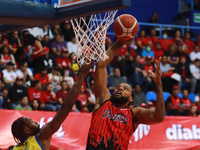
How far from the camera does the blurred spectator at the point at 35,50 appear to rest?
10.6m

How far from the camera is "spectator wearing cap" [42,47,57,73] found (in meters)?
10.7

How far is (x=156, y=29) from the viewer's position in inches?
611

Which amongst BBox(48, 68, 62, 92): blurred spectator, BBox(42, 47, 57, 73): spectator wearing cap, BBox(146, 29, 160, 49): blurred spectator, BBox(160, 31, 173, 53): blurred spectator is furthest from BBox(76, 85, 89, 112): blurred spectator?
BBox(160, 31, 173, 53): blurred spectator

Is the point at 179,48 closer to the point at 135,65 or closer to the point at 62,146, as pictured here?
the point at 135,65

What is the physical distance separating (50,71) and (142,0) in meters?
8.07

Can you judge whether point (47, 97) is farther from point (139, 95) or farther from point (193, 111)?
point (193, 111)

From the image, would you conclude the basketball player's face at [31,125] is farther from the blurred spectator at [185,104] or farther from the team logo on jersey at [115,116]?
the blurred spectator at [185,104]

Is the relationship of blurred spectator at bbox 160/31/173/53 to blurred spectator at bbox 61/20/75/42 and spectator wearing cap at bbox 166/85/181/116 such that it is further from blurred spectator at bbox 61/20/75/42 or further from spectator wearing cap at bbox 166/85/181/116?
blurred spectator at bbox 61/20/75/42

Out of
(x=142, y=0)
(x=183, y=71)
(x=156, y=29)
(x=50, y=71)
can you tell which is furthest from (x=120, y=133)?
(x=142, y=0)

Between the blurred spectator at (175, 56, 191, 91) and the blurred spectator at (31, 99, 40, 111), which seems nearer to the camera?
the blurred spectator at (31, 99, 40, 111)

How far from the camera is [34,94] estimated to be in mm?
9789

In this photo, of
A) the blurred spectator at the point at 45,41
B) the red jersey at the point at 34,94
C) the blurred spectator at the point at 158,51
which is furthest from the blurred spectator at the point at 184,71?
the red jersey at the point at 34,94

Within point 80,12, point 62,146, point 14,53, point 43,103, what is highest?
point 80,12

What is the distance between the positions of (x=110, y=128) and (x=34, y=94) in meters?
5.59
